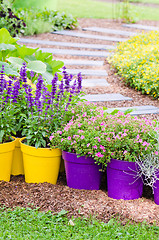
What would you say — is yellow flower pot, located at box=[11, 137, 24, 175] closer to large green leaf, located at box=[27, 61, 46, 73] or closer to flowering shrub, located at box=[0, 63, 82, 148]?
flowering shrub, located at box=[0, 63, 82, 148]

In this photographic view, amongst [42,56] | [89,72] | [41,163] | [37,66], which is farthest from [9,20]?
[41,163]

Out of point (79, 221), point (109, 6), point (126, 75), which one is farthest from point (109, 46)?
point (109, 6)

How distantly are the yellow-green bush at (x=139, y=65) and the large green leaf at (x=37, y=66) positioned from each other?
232cm

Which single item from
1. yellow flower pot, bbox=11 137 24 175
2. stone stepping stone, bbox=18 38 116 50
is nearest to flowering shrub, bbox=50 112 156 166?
yellow flower pot, bbox=11 137 24 175

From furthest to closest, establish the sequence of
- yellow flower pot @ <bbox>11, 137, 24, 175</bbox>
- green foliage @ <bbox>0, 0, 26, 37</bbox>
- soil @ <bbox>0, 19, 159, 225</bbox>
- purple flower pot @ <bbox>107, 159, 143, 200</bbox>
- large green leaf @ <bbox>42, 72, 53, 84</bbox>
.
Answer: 1. green foliage @ <bbox>0, 0, 26, 37</bbox>
2. large green leaf @ <bbox>42, 72, 53, 84</bbox>
3. yellow flower pot @ <bbox>11, 137, 24, 175</bbox>
4. purple flower pot @ <bbox>107, 159, 143, 200</bbox>
5. soil @ <bbox>0, 19, 159, 225</bbox>

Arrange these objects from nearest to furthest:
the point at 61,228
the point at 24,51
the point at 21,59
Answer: the point at 61,228, the point at 21,59, the point at 24,51

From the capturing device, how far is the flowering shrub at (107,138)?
306 centimetres

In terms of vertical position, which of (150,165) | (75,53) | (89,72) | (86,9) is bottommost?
(150,165)

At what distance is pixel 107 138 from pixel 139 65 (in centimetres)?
379

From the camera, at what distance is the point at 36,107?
11.3ft

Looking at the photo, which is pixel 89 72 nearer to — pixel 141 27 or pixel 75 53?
pixel 75 53

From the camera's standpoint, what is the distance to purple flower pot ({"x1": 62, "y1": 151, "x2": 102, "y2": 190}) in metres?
3.19

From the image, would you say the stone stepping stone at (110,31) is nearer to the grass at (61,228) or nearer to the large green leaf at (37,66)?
the large green leaf at (37,66)

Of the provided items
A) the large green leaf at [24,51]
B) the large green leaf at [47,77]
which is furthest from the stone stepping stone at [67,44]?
the large green leaf at [47,77]
